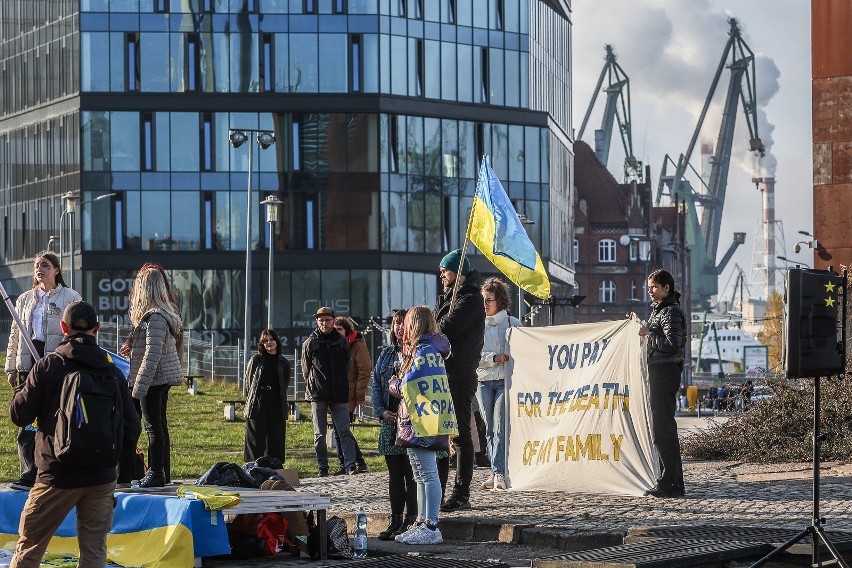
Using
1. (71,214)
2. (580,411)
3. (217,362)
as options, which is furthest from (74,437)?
(71,214)

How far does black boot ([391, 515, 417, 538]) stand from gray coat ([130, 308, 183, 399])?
7.09 feet

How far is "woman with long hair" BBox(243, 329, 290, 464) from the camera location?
1795 centimetres

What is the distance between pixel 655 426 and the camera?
14.0m

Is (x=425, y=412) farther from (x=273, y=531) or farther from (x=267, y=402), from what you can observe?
(x=267, y=402)

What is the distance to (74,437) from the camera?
357 inches

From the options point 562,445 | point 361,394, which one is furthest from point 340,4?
point 562,445

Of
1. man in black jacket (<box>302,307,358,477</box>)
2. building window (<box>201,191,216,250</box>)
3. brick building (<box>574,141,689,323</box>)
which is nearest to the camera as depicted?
man in black jacket (<box>302,307,358,477</box>)

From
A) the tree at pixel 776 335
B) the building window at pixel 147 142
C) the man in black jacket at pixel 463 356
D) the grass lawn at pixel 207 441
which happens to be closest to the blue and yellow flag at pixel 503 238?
the man in black jacket at pixel 463 356

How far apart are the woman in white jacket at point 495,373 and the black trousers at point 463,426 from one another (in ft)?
5.39

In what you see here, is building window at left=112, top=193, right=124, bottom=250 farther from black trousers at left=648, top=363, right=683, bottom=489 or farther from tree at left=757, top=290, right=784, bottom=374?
black trousers at left=648, top=363, right=683, bottom=489

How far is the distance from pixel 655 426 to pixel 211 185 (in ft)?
166

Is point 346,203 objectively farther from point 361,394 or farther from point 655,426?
point 655,426

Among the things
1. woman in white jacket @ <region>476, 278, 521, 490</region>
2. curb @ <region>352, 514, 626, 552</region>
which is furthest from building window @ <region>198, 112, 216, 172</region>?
curb @ <region>352, 514, 626, 552</region>

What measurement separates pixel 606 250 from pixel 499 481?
4607 inches
